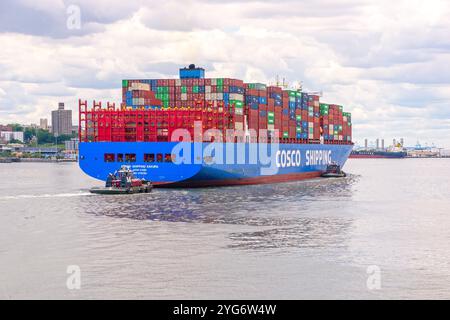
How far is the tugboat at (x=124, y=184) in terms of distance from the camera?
2591 inches

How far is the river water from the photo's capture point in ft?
88.8

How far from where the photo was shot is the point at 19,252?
34.5 m

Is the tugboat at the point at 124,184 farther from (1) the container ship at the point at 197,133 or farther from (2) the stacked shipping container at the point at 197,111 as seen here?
(2) the stacked shipping container at the point at 197,111

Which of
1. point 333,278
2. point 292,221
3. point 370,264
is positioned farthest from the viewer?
point 292,221

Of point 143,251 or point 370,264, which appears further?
point 143,251

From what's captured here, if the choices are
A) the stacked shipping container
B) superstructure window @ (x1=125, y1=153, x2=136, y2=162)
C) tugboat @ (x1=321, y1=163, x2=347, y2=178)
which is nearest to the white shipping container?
the stacked shipping container

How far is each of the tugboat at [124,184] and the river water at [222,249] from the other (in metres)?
4.87

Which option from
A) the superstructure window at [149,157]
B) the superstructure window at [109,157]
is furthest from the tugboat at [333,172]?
the superstructure window at [109,157]

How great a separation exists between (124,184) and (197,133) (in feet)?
35.1

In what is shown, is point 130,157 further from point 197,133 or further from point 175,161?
point 197,133
